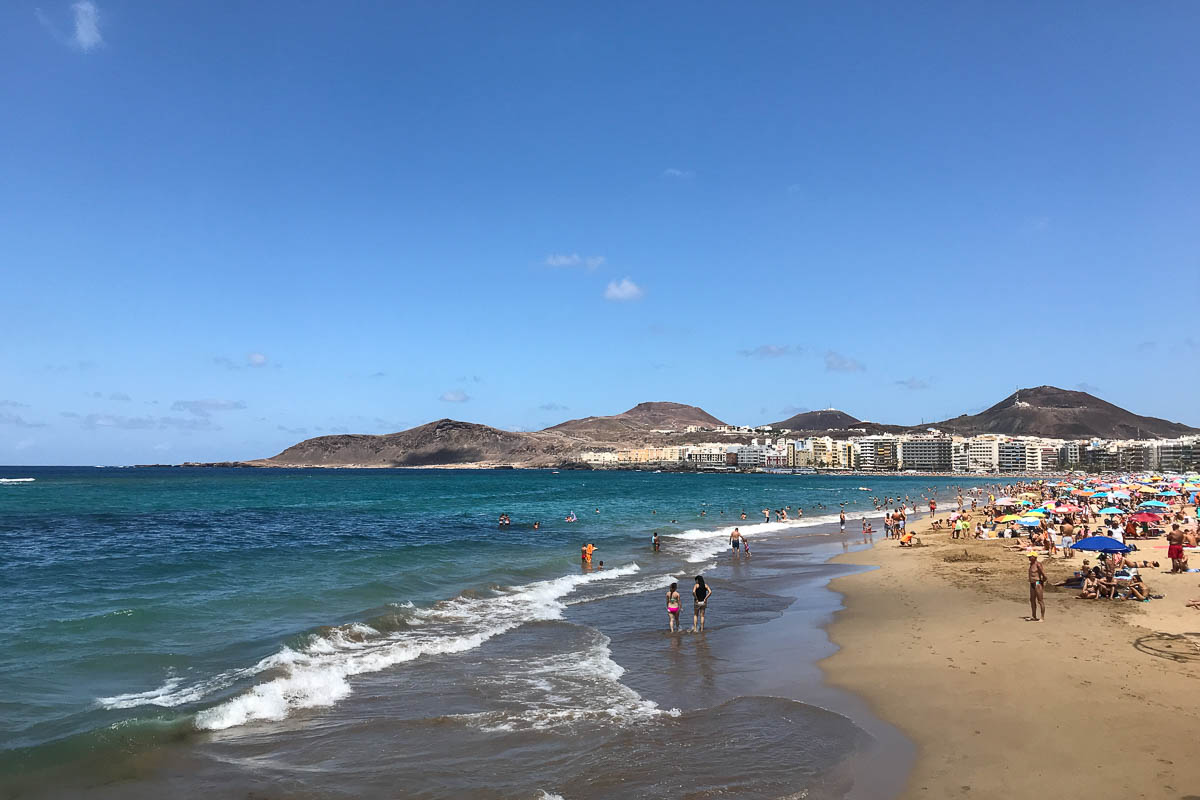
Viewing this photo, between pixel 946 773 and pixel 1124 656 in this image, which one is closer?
pixel 946 773

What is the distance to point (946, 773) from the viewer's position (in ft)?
27.0

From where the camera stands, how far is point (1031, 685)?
434 inches

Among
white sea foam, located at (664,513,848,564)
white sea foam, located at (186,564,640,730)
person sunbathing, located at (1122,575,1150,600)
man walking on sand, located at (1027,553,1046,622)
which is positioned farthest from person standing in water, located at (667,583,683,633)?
white sea foam, located at (664,513,848,564)

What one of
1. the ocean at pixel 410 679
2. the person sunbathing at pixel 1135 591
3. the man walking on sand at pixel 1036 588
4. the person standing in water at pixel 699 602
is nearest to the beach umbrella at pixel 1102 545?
the person sunbathing at pixel 1135 591

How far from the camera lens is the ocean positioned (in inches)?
346

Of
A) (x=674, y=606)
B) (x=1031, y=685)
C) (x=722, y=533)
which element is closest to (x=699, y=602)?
(x=674, y=606)

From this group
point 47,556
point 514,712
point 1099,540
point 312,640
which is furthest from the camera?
point 47,556

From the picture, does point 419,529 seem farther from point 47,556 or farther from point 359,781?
point 359,781

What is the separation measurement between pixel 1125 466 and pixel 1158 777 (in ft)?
635

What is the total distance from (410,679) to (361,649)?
271 cm

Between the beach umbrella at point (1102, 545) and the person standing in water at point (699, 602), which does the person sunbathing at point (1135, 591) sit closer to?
the beach umbrella at point (1102, 545)

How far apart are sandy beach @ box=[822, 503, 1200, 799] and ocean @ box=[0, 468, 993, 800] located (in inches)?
38.3

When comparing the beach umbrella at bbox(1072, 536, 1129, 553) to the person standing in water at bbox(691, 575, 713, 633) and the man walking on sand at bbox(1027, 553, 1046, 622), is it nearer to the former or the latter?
the man walking on sand at bbox(1027, 553, 1046, 622)

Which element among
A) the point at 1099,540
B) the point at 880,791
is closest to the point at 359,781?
the point at 880,791
